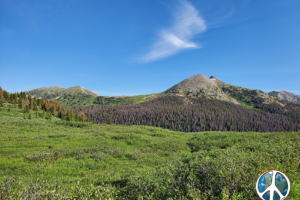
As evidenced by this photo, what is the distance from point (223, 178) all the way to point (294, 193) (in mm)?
3052

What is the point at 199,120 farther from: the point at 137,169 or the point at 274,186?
the point at 274,186

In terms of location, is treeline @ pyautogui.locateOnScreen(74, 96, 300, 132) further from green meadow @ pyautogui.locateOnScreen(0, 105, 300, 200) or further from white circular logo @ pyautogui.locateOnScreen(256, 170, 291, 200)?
white circular logo @ pyautogui.locateOnScreen(256, 170, 291, 200)

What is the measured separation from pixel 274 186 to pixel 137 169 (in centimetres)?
1978

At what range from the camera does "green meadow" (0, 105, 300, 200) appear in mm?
7723

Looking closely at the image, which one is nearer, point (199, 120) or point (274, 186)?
point (274, 186)

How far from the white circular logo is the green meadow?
3.22 m

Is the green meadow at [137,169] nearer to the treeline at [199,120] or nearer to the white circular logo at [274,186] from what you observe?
the white circular logo at [274,186]

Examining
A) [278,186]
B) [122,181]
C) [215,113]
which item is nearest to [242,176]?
[278,186]

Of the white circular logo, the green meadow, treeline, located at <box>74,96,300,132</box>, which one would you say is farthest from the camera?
treeline, located at <box>74,96,300,132</box>

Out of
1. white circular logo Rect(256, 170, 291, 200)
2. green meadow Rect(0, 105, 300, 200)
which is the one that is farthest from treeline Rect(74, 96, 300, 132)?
white circular logo Rect(256, 170, 291, 200)

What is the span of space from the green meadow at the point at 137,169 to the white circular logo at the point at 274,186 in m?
3.22

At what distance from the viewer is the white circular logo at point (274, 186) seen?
3.27 meters

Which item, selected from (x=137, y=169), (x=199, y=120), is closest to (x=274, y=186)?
(x=137, y=169)

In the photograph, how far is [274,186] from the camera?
338 centimetres
